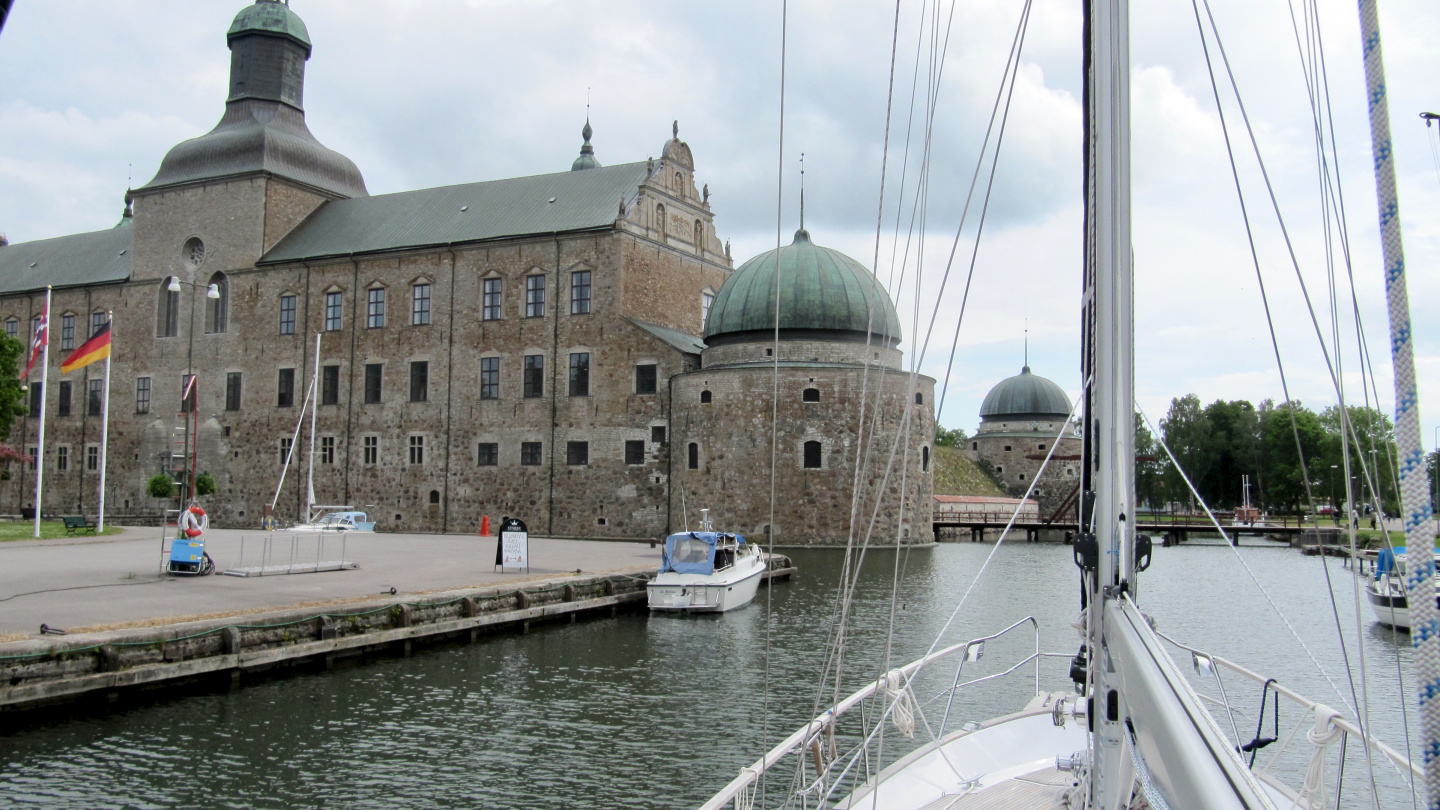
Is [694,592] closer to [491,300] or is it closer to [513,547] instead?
[513,547]

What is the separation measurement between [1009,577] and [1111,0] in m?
24.3

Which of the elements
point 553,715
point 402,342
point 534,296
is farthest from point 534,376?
point 553,715

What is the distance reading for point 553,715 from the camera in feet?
39.4

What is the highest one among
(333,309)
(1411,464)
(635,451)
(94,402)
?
(333,309)

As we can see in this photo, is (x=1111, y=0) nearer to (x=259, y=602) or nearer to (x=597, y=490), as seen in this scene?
(x=259, y=602)

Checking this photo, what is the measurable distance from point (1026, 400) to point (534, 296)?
32.8 meters

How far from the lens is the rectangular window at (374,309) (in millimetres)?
42562

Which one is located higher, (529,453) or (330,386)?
(330,386)

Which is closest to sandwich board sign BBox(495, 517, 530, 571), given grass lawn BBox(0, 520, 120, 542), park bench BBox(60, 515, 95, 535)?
grass lawn BBox(0, 520, 120, 542)

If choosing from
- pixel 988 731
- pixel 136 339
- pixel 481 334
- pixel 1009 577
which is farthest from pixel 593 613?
pixel 136 339

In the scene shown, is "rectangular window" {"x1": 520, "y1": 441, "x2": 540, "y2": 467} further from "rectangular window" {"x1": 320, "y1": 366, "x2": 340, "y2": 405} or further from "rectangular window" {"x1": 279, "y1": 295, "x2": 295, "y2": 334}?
"rectangular window" {"x1": 279, "y1": 295, "x2": 295, "y2": 334}

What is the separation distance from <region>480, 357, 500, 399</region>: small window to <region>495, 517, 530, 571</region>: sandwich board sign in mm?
19096

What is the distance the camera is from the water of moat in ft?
30.4

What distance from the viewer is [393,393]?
42.0m
